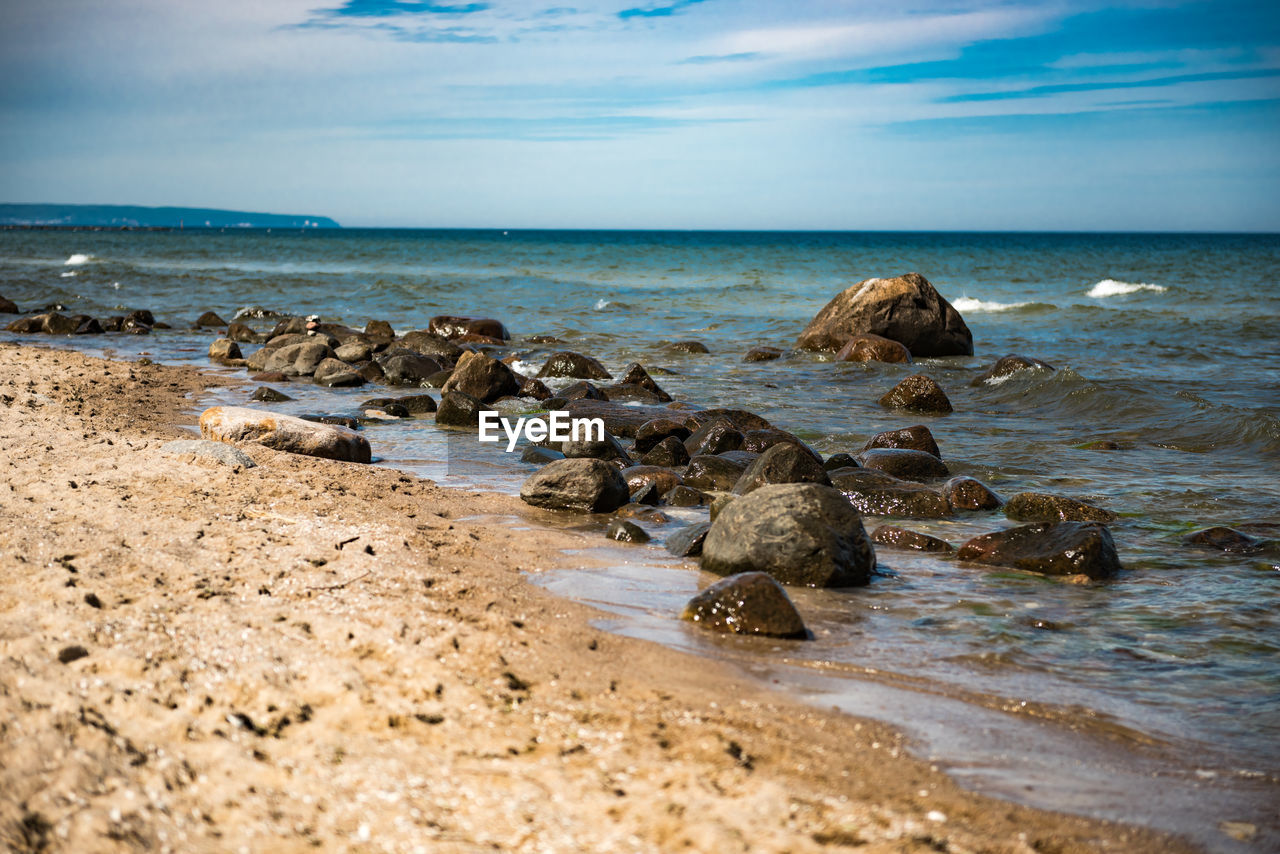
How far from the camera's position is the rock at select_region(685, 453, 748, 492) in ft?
22.9

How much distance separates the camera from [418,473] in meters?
7.29

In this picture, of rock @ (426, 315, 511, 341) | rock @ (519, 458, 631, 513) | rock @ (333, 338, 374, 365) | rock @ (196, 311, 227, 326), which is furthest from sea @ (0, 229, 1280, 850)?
rock @ (333, 338, 374, 365)

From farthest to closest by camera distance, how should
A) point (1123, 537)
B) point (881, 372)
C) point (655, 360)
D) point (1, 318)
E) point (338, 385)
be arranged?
point (1, 318), point (655, 360), point (881, 372), point (338, 385), point (1123, 537)

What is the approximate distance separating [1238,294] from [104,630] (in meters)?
31.1

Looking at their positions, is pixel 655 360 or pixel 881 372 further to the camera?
pixel 655 360

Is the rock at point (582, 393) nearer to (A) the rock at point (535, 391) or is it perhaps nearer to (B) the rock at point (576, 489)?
(A) the rock at point (535, 391)

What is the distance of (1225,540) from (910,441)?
8.77ft

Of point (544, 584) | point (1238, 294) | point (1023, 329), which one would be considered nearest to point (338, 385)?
point (544, 584)

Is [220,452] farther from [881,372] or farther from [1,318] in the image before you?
[1,318]

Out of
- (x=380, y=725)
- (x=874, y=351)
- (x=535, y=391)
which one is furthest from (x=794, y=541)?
(x=874, y=351)

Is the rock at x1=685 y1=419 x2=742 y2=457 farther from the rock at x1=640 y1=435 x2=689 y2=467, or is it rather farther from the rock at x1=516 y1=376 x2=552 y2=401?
the rock at x1=516 y1=376 x2=552 y2=401

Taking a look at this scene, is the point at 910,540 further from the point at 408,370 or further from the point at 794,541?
the point at 408,370

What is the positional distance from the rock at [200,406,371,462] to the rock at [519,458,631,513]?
1.76 metres

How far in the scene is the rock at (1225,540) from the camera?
5.50 m
